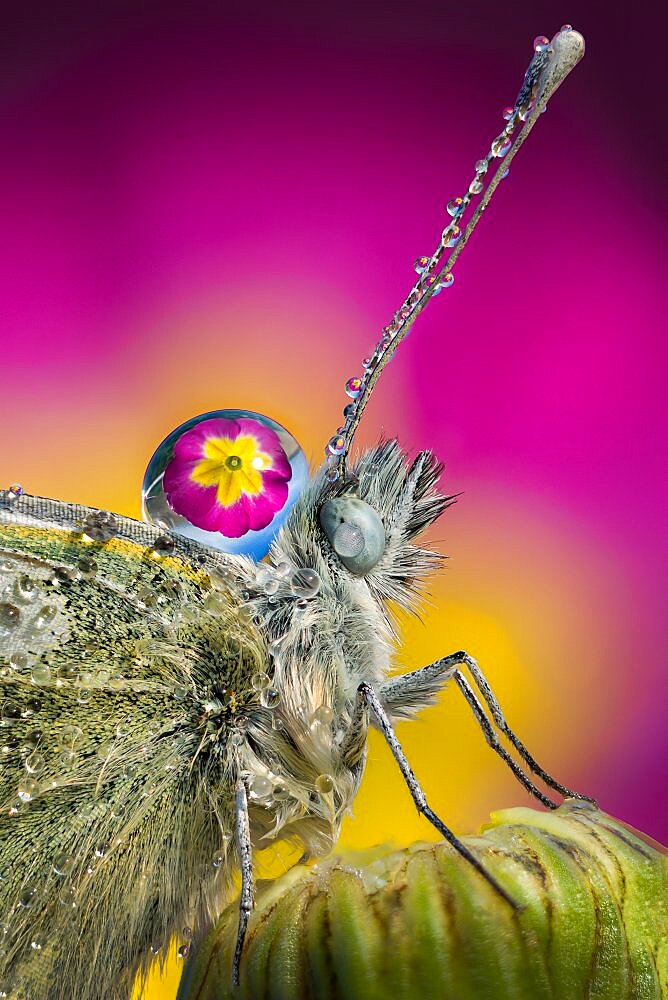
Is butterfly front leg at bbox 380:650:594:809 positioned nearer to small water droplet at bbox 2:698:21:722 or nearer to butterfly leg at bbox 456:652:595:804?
butterfly leg at bbox 456:652:595:804

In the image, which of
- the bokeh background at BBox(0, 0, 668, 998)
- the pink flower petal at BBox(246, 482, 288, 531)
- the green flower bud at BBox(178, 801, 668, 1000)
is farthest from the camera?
the bokeh background at BBox(0, 0, 668, 998)

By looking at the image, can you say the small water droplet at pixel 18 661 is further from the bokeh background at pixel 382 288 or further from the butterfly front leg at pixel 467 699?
the bokeh background at pixel 382 288

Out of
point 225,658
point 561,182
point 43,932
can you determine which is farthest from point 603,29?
point 43,932

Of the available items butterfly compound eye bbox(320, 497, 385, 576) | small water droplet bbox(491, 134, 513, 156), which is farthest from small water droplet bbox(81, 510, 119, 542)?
small water droplet bbox(491, 134, 513, 156)

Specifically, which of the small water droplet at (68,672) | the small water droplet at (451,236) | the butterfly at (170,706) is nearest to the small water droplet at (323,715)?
the butterfly at (170,706)

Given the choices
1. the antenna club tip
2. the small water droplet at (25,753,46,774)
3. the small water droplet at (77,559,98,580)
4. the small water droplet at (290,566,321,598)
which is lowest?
the small water droplet at (25,753,46,774)

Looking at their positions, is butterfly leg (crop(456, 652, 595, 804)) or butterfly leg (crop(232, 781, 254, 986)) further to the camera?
butterfly leg (crop(456, 652, 595, 804))
